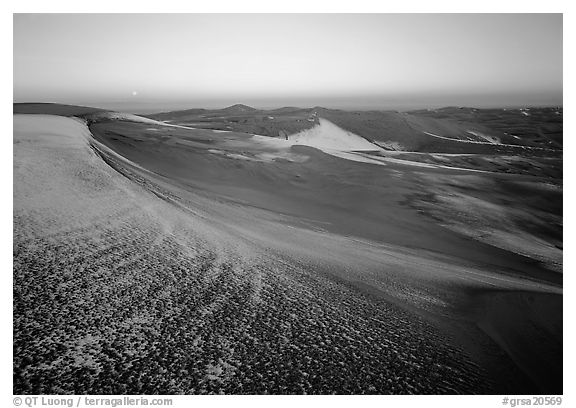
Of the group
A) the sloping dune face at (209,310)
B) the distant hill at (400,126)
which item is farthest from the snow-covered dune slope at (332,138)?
the sloping dune face at (209,310)

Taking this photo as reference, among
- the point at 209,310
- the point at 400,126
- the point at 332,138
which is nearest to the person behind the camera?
the point at 209,310

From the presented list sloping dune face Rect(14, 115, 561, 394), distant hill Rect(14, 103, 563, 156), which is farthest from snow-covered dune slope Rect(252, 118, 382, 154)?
sloping dune face Rect(14, 115, 561, 394)

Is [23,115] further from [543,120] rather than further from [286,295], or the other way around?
[543,120]

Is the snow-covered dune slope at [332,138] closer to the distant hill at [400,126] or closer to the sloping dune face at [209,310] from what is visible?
the distant hill at [400,126]

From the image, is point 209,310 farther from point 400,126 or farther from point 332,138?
point 400,126

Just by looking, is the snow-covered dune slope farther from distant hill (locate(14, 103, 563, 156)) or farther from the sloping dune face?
the sloping dune face

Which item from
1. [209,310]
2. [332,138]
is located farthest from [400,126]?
[209,310]

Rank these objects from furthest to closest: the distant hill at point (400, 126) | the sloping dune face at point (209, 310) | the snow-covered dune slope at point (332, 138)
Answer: the snow-covered dune slope at point (332, 138)
the distant hill at point (400, 126)
the sloping dune face at point (209, 310)

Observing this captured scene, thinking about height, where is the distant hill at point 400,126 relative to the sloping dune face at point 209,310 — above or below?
above
